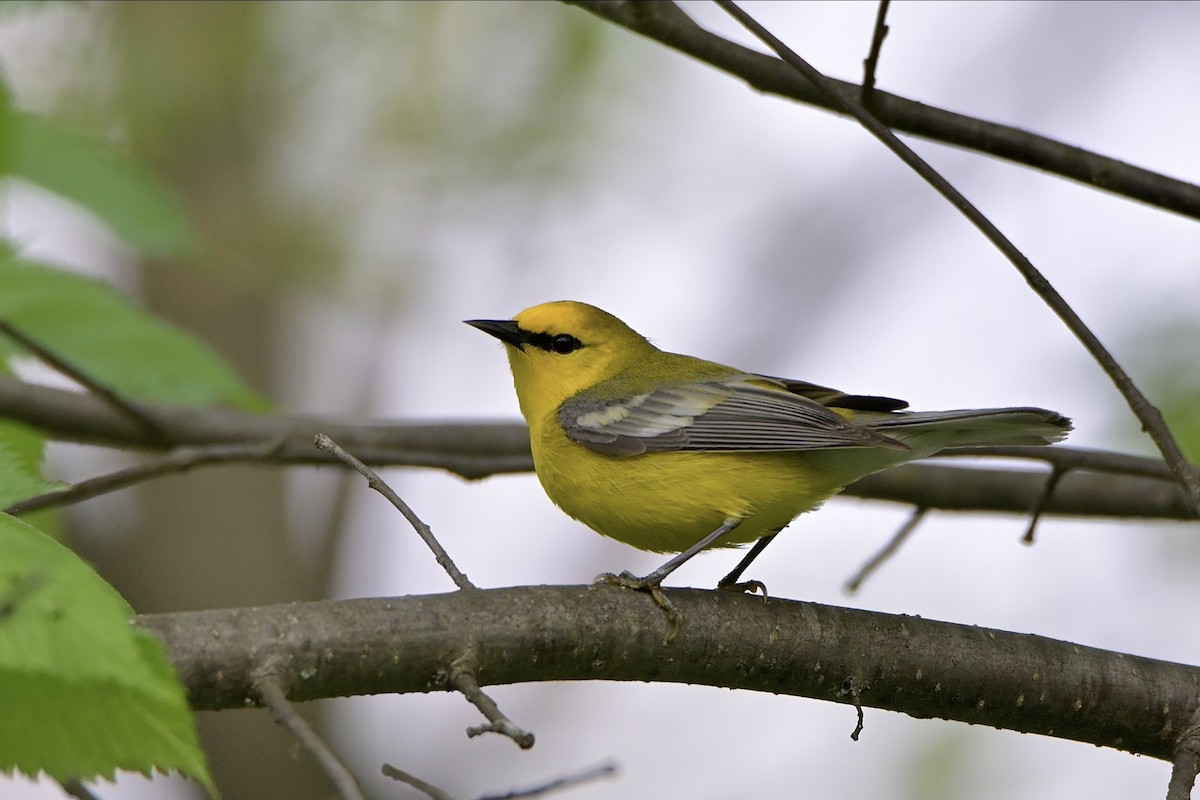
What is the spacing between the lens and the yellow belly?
398 cm

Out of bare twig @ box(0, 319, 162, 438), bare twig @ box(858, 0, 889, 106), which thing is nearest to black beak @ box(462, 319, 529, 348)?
bare twig @ box(0, 319, 162, 438)

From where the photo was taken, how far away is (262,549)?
28.2 ft

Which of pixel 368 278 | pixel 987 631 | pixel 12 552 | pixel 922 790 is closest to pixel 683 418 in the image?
pixel 987 631

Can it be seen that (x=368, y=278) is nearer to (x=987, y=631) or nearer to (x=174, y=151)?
(x=174, y=151)

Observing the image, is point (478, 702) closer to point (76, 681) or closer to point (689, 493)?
point (76, 681)

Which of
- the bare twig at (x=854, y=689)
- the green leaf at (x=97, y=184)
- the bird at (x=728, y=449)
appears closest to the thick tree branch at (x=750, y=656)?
the bare twig at (x=854, y=689)

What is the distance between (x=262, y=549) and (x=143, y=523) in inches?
33.2

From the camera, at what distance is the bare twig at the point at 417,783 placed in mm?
1952

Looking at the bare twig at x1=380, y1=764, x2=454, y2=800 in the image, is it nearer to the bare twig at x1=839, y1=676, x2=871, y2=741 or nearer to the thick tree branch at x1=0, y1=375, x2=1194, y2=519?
the bare twig at x1=839, y1=676, x2=871, y2=741

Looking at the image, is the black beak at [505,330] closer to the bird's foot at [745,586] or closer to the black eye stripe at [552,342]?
Result: the black eye stripe at [552,342]

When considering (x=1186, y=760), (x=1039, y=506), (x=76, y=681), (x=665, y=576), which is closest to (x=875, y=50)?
(x=665, y=576)

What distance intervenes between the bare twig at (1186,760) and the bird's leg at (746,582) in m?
1.19

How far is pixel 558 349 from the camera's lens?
202 inches

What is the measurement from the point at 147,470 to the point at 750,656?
199 cm
